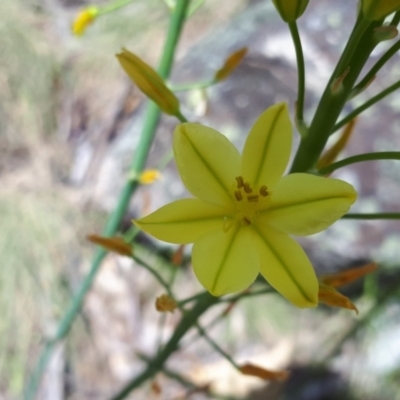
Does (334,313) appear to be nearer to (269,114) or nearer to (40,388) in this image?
(40,388)

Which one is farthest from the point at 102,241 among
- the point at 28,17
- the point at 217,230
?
the point at 28,17

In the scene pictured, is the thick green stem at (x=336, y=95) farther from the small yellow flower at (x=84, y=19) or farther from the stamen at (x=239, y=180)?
the small yellow flower at (x=84, y=19)

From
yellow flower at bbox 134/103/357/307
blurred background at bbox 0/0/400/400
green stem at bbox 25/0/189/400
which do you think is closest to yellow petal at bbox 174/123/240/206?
yellow flower at bbox 134/103/357/307

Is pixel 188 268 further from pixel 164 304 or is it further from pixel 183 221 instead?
pixel 183 221

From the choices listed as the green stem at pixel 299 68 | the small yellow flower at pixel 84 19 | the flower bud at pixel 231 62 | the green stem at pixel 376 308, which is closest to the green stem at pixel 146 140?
the flower bud at pixel 231 62

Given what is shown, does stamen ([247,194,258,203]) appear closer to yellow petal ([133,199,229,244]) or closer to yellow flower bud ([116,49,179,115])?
yellow petal ([133,199,229,244])

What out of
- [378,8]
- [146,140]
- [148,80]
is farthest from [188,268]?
[378,8]
